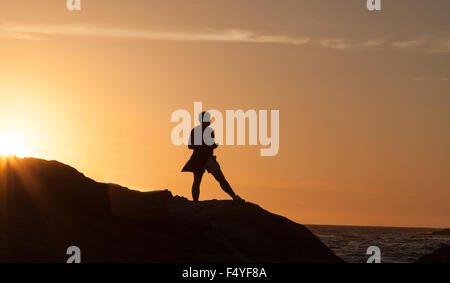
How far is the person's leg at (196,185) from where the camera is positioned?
65.9 ft

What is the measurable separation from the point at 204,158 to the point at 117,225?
11.5 ft

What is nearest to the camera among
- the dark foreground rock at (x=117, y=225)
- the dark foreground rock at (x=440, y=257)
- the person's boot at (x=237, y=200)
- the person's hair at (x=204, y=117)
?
the dark foreground rock at (x=117, y=225)

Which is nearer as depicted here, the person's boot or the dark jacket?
the dark jacket

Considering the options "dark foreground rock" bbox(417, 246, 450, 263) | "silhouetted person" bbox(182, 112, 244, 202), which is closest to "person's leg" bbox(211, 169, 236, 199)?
"silhouetted person" bbox(182, 112, 244, 202)

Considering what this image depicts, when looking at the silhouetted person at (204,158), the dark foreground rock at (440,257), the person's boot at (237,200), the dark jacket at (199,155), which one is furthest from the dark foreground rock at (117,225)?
the dark foreground rock at (440,257)

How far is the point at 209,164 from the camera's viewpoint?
20.0m

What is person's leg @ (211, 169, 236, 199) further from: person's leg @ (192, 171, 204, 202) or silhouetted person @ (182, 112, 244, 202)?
person's leg @ (192, 171, 204, 202)

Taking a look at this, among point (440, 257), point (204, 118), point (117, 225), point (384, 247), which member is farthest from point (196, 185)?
point (384, 247)

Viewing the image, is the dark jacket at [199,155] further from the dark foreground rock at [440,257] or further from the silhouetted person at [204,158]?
the dark foreground rock at [440,257]

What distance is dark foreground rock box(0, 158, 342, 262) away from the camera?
1622 centimetres
